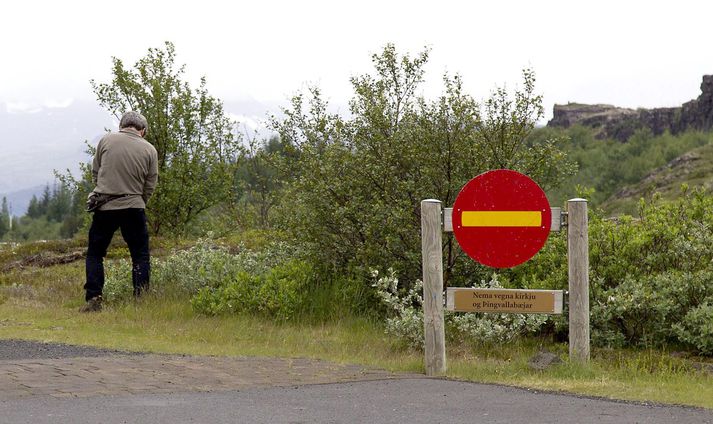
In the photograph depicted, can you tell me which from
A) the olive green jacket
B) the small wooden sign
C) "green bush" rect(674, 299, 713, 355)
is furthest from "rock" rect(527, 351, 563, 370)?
the olive green jacket

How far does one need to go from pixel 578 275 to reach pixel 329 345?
10.3 feet

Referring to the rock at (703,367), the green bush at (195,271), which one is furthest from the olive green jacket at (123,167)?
the rock at (703,367)

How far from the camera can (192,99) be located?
2391 cm

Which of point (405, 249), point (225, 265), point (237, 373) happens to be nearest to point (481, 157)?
point (405, 249)

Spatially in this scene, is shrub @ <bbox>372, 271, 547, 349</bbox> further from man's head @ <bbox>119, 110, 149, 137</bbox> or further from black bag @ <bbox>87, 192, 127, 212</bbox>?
man's head @ <bbox>119, 110, 149, 137</bbox>

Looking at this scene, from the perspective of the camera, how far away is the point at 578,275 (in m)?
8.01

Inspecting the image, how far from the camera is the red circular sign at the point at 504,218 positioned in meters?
7.95

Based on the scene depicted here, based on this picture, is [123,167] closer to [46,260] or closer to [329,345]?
[329,345]

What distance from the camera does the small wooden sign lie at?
26.2 ft

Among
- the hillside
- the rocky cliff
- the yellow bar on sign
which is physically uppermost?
the rocky cliff

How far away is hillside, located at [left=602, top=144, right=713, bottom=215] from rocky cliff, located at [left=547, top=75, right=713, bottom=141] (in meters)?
29.7

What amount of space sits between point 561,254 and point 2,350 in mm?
6571

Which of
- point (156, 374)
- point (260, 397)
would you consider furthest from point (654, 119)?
point (260, 397)

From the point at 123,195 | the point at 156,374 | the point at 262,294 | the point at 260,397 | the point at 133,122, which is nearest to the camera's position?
the point at 260,397
